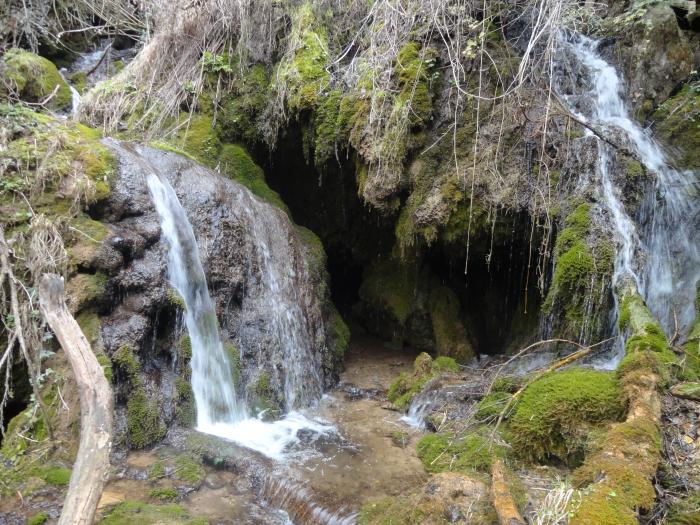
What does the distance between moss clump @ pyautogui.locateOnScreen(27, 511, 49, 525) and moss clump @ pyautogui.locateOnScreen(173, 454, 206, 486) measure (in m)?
0.93

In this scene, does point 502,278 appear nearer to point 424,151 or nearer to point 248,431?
point 424,151

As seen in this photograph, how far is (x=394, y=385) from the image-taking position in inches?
246

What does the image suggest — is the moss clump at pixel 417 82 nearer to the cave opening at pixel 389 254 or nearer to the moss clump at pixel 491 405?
the cave opening at pixel 389 254

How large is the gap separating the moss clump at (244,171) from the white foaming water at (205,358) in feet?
5.63

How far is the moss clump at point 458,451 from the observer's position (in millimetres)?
3832

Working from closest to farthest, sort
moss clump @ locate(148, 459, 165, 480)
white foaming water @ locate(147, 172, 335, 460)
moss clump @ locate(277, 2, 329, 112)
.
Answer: moss clump @ locate(148, 459, 165, 480) → white foaming water @ locate(147, 172, 335, 460) → moss clump @ locate(277, 2, 329, 112)

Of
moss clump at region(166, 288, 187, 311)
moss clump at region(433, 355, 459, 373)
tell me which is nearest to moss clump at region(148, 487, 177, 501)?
moss clump at region(166, 288, 187, 311)

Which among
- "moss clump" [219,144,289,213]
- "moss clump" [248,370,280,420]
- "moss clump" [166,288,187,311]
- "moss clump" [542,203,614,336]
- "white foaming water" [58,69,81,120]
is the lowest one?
"moss clump" [248,370,280,420]

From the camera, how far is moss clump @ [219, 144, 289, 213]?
24.6 ft

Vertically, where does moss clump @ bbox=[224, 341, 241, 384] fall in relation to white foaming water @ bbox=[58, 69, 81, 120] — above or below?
below

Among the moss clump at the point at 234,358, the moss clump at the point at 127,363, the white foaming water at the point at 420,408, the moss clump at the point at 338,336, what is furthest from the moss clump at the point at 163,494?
the moss clump at the point at 338,336

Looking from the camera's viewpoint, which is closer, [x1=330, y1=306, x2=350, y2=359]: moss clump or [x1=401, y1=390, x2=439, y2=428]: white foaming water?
[x1=401, y1=390, x2=439, y2=428]: white foaming water

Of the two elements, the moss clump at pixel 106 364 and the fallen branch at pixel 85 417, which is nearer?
the fallen branch at pixel 85 417

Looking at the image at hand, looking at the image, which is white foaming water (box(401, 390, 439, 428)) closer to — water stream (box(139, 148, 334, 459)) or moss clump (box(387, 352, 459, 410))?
moss clump (box(387, 352, 459, 410))
